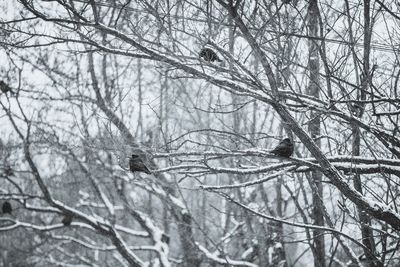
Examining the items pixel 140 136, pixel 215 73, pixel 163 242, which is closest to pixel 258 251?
pixel 163 242

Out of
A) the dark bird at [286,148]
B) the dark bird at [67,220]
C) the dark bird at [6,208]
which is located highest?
the dark bird at [286,148]

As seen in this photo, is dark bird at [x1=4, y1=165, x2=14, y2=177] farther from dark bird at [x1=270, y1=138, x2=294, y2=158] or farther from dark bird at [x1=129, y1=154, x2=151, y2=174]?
dark bird at [x1=270, y1=138, x2=294, y2=158]

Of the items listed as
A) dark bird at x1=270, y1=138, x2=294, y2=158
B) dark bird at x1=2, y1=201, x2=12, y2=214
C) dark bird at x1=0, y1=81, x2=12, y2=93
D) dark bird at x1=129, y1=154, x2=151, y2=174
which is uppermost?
dark bird at x1=0, y1=81, x2=12, y2=93

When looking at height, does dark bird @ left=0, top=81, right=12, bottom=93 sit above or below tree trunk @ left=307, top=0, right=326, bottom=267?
above

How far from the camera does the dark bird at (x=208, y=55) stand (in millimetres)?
3468

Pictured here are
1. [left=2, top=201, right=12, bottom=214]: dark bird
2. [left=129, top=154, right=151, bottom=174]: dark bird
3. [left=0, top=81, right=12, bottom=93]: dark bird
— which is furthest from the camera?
[left=2, top=201, right=12, bottom=214]: dark bird

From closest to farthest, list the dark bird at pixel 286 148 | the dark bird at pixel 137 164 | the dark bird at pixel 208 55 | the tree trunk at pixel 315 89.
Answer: the dark bird at pixel 286 148 < the dark bird at pixel 208 55 < the dark bird at pixel 137 164 < the tree trunk at pixel 315 89

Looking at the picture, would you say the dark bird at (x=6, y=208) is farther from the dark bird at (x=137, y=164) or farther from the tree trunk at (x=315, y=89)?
the tree trunk at (x=315, y=89)

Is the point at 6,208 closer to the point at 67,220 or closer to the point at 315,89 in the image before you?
the point at 67,220

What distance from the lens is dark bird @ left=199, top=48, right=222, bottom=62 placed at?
347 centimetres

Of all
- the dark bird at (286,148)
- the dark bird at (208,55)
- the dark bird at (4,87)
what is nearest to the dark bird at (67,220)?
the dark bird at (4,87)

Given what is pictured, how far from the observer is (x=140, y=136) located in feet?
22.2

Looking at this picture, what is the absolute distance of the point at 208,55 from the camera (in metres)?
3.51

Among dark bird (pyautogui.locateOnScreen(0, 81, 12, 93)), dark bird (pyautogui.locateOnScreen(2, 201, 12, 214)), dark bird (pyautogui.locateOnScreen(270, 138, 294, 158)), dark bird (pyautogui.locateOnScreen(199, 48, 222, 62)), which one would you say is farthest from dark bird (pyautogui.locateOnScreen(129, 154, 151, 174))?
dark bird (pyautogui.locateOnScreen(2, 201, 12, 214))
